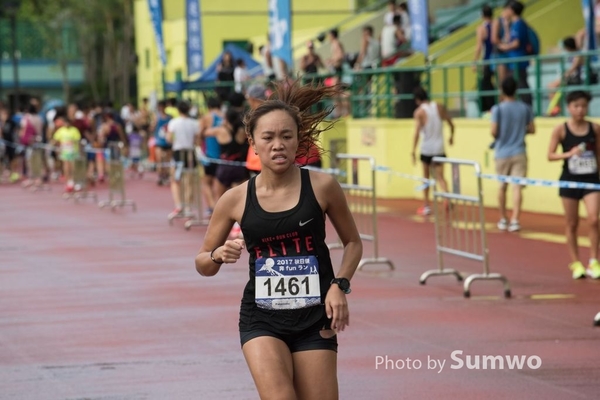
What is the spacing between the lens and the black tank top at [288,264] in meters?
5.86

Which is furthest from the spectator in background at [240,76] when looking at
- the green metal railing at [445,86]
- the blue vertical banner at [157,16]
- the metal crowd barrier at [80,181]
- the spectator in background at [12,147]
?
the spectator in background at [12,147]

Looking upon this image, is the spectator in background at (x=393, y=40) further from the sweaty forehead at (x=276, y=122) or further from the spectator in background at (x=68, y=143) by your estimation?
the sweaty forehead at (x=276, y=122)

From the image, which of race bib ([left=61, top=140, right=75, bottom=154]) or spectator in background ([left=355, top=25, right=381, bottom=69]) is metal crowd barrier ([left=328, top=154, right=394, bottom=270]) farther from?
race bib ([left=61, top=140, right=75, bottom=154])

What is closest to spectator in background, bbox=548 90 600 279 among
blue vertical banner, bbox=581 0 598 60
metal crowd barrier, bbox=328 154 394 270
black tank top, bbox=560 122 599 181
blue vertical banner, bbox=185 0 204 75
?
black tank top, bbox=560 122 599 181

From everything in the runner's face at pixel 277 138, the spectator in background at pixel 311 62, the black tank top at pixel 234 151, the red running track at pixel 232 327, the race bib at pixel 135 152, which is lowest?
the race bib at pixel 135 152

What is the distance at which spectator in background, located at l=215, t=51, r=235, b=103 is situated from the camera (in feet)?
109

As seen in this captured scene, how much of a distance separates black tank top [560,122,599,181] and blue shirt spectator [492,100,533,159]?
4527 mm

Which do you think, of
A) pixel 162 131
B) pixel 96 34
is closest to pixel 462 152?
pixel 162 131

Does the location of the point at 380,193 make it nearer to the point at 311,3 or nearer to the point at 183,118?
the point at 183,118

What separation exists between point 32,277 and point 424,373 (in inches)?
280

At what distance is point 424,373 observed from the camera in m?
8.80

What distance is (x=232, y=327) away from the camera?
10.8 metres

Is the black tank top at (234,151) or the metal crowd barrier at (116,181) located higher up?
the black tank top at (234,151)

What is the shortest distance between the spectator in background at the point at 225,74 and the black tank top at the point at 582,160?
64.7 feet
